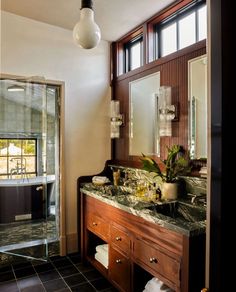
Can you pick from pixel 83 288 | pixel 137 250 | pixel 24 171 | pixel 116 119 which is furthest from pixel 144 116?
pixel 24 171

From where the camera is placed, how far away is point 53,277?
2557 mm

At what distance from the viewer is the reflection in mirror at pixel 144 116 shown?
266 centimetres

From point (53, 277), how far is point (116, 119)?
1.85 meters

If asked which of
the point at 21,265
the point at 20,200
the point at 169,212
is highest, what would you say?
the point at 169,212

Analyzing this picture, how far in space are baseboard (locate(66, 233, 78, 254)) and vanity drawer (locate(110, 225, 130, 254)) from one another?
1.01m

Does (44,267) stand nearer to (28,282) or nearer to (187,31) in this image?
(28,282)

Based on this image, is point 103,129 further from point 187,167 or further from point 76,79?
point 187,167

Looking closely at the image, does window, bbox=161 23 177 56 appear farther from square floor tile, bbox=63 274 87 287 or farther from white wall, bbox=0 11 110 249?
square floor tile, bbox=63 274 87 287

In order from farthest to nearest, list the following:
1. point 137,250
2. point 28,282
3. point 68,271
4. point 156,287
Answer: point 68,271, point 28,282, point 137,250, point 156,287

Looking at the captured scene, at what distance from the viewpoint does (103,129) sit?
10.8ft

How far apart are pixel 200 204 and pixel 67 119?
1.83m

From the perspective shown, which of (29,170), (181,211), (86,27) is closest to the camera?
(86,27)

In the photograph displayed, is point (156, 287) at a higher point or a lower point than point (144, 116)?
lower

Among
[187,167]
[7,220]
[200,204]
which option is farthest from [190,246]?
[7,220]
